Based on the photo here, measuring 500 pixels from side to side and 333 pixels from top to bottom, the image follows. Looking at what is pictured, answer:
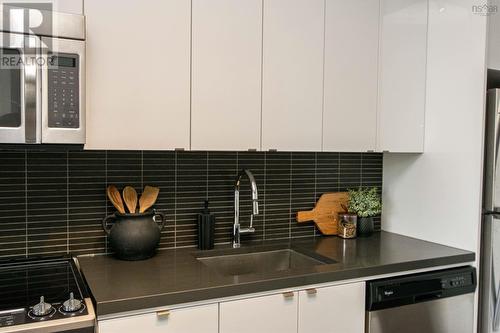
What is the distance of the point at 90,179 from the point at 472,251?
6.10ft

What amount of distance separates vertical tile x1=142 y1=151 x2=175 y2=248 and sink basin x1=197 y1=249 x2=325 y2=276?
0.70ft

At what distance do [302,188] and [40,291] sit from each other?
1.42 meters

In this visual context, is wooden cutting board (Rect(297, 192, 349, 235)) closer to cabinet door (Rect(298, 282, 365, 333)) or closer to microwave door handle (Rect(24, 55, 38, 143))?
cabinet door (Rect(298, 282, 365, 333))

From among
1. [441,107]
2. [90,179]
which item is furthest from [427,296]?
[90,179]

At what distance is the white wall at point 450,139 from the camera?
214 centimetres

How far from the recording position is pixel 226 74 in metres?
1.88

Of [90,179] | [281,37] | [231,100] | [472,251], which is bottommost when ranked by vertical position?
[472,251]

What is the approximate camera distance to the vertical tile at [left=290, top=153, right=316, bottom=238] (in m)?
2.44

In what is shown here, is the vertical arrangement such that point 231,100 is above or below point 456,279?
above

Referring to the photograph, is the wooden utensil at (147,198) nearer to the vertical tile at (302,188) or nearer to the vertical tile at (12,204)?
the vertical tile at (12,204)

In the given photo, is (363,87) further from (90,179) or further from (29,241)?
(29,241)

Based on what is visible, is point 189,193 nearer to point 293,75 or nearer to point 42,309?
point 293,75

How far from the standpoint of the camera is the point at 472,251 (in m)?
2.17

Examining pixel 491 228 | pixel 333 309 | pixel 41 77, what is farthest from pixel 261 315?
pixel 491 228
